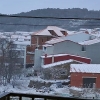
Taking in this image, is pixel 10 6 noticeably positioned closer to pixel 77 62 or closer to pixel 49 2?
pixel 49 2

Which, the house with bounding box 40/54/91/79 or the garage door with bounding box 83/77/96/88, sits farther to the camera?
the house with bounding box 40/54/91/79

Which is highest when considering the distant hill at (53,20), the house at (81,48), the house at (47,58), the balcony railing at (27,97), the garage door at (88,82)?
the distant hill at (53,20)

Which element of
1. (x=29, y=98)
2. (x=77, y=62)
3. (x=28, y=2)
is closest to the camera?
(x=29, y=98)

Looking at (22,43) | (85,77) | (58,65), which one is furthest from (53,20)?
(22,43)

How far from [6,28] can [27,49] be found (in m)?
0.92

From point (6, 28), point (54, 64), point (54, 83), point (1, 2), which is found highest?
point (1, 2)

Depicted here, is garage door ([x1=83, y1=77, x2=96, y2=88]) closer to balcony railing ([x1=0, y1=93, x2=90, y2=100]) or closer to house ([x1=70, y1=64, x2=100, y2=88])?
house ([x1=70, y1=64, x2=100, y2=88])

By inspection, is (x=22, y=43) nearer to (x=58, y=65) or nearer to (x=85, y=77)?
(x=58, y=65)

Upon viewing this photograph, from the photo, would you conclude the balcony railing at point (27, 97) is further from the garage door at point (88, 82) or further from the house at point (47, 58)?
the house at point (47, 58)

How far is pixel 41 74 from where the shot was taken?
3.46 metres

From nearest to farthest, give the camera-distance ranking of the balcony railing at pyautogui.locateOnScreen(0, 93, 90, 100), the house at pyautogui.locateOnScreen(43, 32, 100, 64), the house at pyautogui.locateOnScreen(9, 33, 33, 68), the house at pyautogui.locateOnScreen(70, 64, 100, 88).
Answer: the balcony railing at pyautogui.locateOnScreen(0, 93, 90, 100)
the house at pyautogui.locateOnScreen(70, 64, 100, 88)
the house at pyautogui.locateOnScreen(9, 33, 33, 68)
the house at pyautogui.locateOnScreen(43, 32, 100, 64)

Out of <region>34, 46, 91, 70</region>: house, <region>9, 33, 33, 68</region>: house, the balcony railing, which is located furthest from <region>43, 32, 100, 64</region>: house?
the balcony railing

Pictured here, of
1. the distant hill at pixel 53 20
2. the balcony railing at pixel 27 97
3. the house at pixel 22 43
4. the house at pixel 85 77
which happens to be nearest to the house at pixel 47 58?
the house at pixel 22 43

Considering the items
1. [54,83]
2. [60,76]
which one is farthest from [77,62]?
[54,83]
